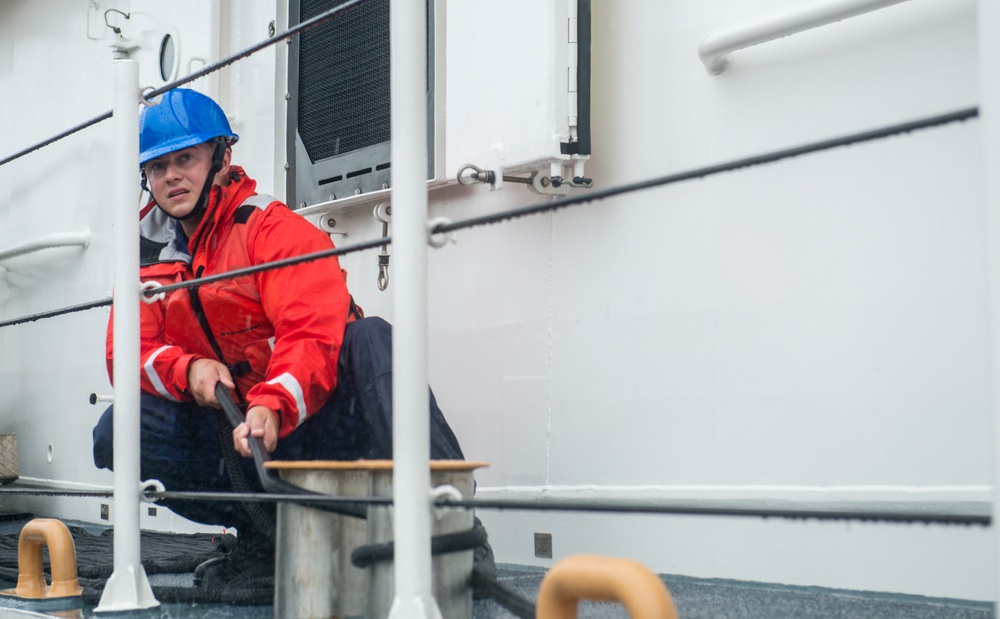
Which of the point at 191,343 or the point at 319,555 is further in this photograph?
the point at 191,343

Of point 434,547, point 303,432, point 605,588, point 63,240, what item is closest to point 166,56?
point 63,240

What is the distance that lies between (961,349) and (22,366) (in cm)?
322

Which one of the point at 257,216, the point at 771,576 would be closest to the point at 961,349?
the point at 771,576

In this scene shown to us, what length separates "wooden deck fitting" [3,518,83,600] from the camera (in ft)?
6.17

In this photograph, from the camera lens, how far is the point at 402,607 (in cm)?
119

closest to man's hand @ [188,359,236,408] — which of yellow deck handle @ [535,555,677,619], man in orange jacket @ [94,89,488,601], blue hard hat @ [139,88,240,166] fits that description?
man in orange jacket @ [94,89,488,601]

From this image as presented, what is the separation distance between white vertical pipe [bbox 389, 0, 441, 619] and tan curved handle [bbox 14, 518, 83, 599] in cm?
91

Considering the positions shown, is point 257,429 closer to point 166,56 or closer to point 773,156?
point 773,156

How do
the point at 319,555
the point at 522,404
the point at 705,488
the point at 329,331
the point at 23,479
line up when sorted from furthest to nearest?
the point at 23,479, the point at 522,404, the point at 329,331, the point at 705,488, the point at 319,555

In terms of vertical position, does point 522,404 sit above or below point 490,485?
above

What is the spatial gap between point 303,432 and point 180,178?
1.91ft

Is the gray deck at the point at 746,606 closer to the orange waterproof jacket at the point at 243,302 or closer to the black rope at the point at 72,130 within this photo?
the orange waterproof jacket at the point at 243,302

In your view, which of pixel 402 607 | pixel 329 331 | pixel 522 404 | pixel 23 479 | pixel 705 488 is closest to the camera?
pixel 402 607

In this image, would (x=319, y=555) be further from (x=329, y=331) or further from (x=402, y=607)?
(x=329, y=331)
